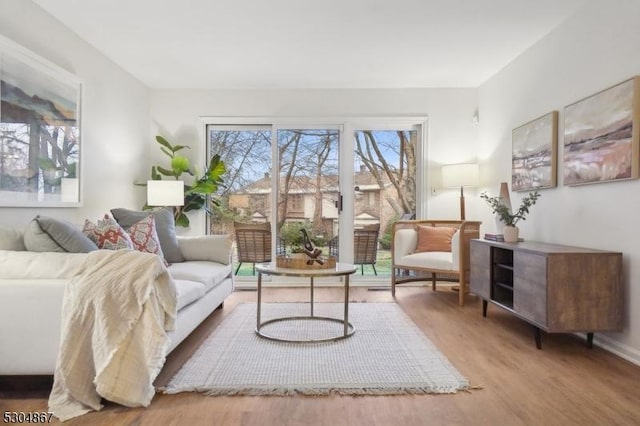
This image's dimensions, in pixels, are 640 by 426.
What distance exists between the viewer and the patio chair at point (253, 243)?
510 cm

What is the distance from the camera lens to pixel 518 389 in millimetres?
2131

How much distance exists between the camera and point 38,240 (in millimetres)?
2172

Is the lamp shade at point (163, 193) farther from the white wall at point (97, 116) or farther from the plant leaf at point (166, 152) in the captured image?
the plant leaf at point (166, 152)

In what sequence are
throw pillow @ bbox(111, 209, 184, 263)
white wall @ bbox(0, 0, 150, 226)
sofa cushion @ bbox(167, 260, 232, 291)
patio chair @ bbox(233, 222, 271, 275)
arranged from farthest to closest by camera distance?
patio chair @ bbox(233, 222, 271, 275) < throw pillow @ bbox(111, 209, 184, 263) < sofa cushion @ bbox(167, 260, 232, 291) < white wall @ bbox(0, 0, 150, 226)

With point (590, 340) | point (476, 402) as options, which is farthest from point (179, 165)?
point (590, 340)

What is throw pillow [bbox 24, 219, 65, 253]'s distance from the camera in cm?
217

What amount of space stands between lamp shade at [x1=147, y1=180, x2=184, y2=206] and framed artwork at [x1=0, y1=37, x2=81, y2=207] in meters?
0.80

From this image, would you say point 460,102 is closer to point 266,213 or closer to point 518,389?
point 266,213

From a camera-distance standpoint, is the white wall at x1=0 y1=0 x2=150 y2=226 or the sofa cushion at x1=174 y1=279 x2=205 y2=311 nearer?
the sofa cushion at x1=174 y1=279 x2=205 y2=311

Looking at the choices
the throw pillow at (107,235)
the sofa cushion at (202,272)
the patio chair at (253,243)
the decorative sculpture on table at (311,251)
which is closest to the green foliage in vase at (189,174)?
the patio chair at (253,243)

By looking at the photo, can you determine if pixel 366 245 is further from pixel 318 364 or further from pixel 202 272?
pixel 318 364

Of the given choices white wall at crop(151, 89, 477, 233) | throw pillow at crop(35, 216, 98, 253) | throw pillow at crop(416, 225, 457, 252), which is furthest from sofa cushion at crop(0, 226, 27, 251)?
throw pillow at crop(416, 225, 457, 252)

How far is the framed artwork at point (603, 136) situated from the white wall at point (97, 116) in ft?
12.6

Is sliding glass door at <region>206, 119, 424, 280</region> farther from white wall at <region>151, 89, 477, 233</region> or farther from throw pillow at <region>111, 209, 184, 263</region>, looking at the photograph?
throw pillow at <region>111, 209, 184, 263</region>
